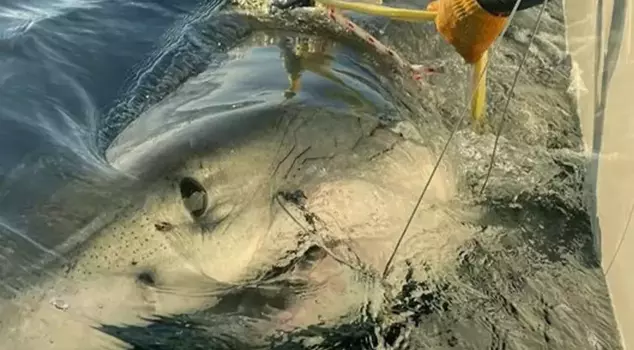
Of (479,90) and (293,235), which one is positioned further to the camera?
(479,90)

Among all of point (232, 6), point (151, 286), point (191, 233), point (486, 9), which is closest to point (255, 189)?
point (191, 233)

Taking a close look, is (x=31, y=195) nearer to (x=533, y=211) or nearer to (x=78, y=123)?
(x=78, y=123)

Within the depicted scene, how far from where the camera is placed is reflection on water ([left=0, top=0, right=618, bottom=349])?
228cm

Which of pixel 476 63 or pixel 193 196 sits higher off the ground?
pixel 476 63

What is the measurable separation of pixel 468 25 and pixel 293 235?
2.59 ft

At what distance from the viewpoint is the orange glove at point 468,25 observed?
2.61 meters

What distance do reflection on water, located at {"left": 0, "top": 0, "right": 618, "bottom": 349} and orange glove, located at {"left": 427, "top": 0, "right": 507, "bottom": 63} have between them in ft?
1.19

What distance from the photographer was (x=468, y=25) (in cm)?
265

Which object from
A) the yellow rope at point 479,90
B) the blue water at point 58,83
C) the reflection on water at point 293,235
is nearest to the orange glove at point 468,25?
the yellow rope at point 479,90

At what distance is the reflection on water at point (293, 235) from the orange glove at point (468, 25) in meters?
0.36

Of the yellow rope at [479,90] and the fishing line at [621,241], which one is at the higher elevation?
the yellow rope at [479,90]

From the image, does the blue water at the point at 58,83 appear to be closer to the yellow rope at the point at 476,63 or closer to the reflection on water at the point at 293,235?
the reflection on water at the point at 293,235

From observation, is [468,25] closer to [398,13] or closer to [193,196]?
[398,13]

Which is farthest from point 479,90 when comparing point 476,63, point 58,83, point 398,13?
point 58,83
